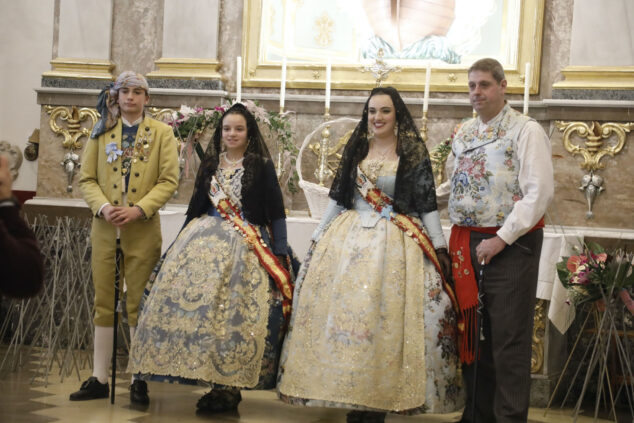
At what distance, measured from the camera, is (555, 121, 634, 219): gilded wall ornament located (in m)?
5.38

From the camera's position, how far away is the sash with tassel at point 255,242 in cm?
418

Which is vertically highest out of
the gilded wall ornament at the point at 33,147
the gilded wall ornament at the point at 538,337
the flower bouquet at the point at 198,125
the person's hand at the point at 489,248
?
the flower bouquet at the point at 198,125

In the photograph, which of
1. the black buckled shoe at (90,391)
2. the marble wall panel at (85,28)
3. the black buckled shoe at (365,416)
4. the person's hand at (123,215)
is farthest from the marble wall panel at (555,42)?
the black buckled shoe at (90,391)

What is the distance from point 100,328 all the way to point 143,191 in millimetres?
725

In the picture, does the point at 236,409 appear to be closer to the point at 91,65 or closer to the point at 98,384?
the point at 98,384

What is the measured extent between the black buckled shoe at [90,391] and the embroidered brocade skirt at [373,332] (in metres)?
1.06

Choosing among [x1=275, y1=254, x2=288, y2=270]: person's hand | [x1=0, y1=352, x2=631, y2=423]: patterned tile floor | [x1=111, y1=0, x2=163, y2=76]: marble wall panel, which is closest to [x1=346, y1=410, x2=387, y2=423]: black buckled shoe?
[x1=0, y1=352, x2=631, y2=423]: patterned tile floor

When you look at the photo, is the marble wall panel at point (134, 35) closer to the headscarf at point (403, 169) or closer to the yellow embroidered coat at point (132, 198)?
the yellow embroidered coat at point (132, 198)

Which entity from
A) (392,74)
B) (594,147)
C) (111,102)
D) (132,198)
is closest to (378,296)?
(132,198)

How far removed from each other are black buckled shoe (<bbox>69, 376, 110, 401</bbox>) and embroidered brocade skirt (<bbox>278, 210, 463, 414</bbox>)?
106cm

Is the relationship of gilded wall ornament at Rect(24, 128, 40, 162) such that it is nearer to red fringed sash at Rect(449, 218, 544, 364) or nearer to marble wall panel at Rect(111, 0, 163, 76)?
marble wall panel at Rect(111, 0, 163, 76)

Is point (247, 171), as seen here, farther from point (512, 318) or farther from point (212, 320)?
point (512, 318)

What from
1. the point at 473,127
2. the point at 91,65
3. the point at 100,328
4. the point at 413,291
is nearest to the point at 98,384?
the point at 100,328

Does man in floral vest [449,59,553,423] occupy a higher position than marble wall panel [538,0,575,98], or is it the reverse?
marble wall panel [538,0,575,98]
